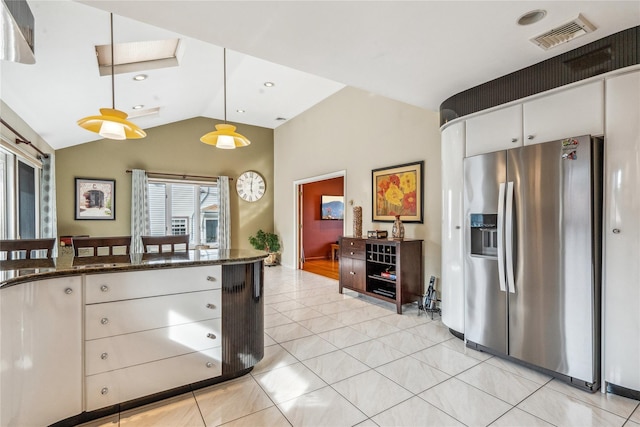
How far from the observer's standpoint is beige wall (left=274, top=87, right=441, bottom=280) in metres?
4.19

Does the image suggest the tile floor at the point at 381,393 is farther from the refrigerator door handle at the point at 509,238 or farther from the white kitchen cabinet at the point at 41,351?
the refrigerator door handle at the point at 509,238

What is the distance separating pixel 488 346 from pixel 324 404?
1622mm

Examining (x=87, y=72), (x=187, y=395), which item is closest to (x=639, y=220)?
(x=187, y=395)

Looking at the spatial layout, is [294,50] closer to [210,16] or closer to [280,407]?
[210,16]

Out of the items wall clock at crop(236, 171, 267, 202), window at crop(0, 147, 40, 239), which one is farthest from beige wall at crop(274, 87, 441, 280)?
window at crop(0, 147, 40, 239)

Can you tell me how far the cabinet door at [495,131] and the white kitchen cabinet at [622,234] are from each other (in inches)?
23.7

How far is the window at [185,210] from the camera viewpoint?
6.59 m

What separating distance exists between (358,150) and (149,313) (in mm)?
4192

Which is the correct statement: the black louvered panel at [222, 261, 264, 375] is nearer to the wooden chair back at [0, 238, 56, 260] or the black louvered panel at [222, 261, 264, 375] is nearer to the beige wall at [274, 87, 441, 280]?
the wooden chair back at [0, 238, 56, 260]

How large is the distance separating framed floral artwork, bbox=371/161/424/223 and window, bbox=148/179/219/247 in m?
3.94

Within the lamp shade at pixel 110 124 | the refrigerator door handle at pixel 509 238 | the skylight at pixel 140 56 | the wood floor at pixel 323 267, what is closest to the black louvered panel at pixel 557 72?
the refrigerator door handle at pixel 509 238

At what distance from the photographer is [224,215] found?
7.16 metres

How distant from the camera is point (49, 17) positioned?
86.8 inches

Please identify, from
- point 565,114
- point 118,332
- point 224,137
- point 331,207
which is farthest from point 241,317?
point 331,207
